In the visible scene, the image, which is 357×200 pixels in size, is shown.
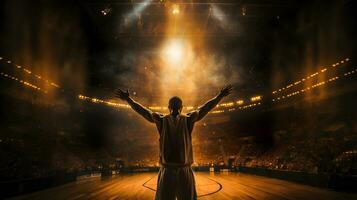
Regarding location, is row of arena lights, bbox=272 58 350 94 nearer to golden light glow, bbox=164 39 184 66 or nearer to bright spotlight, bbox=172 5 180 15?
golden light glow, bbox=164 39 184 66

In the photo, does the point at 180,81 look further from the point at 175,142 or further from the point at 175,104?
the point at 175,142

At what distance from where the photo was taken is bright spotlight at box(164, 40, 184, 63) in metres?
16.8

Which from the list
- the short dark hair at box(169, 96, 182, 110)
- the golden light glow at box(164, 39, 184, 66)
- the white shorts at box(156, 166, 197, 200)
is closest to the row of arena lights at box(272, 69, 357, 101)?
the golden light glow at box(164, 39, 184, 66)

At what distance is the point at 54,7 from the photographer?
37.5 feet

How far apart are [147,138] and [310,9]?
22805 mm

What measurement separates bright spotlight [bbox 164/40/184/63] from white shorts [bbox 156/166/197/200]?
584 inches

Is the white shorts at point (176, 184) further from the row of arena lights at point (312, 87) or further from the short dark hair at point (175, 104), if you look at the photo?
the row of arena lights at point (312, 87)

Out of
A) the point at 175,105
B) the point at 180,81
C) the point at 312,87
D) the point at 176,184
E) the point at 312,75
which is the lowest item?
the point at 176,184

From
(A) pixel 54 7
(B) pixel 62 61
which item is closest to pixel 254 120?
(B) pixel 62 61

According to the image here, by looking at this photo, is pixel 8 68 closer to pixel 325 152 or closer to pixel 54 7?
pixel 54 7

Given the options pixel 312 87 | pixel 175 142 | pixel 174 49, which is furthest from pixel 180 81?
pixel 175 142

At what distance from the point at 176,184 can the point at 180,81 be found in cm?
2708

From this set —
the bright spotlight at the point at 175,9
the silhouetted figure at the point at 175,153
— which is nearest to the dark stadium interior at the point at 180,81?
the bright spotlight at the point at 175,9

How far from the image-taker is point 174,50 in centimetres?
1822
